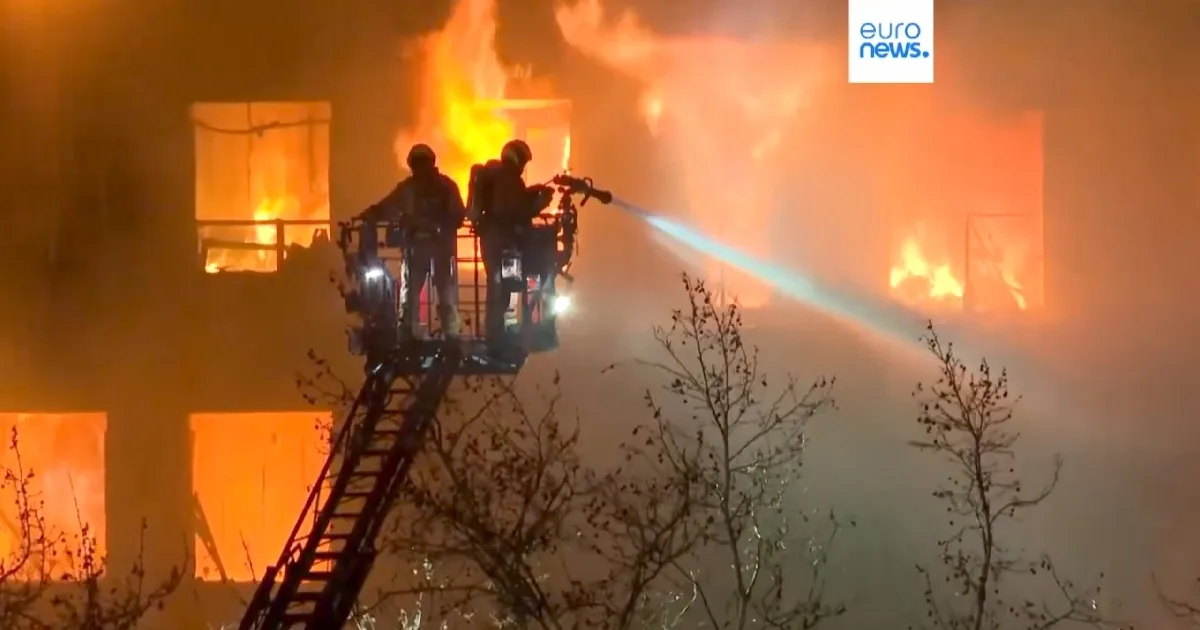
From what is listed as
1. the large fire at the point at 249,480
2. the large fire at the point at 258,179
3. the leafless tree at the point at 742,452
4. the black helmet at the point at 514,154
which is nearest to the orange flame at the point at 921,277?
the leafless tree at the point at 742,452

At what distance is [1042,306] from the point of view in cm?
1208

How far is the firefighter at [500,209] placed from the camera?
8.30 m

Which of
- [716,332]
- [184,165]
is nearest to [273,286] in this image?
[184,165]

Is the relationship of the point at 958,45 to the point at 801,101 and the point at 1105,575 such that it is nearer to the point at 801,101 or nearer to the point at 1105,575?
the point at 801,101

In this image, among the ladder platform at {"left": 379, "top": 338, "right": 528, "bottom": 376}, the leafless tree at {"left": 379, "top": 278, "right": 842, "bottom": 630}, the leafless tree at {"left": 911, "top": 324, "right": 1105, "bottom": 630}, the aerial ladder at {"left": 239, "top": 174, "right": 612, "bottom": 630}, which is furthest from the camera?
the leafless tree at {"left": 911, "top": 324, "right": 1105, "bottom": 630}

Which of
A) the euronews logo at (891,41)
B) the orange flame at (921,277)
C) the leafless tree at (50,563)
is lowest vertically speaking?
the leafless tree at (50,563)

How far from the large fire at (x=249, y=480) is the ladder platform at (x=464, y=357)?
13.5 feet

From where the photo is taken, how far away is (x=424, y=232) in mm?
8258

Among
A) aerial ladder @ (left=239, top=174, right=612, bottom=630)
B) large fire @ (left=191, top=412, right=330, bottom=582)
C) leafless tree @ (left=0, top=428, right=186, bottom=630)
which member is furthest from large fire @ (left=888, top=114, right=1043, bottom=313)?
leafless tree @ (left=0, top=428, right=186, bottom=630)

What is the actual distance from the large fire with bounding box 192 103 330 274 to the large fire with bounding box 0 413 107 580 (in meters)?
2.49

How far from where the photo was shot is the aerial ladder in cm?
697

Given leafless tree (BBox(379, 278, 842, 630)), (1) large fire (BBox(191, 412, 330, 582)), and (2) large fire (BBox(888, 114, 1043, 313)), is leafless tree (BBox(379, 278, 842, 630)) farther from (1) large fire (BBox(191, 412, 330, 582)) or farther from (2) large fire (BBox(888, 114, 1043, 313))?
(2) large fire (BBox(888, 114, 1043, 313))

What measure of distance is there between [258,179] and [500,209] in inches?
208

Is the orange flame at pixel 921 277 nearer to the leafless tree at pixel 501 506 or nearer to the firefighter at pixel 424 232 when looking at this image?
the leafless tree at pixel 501 506
